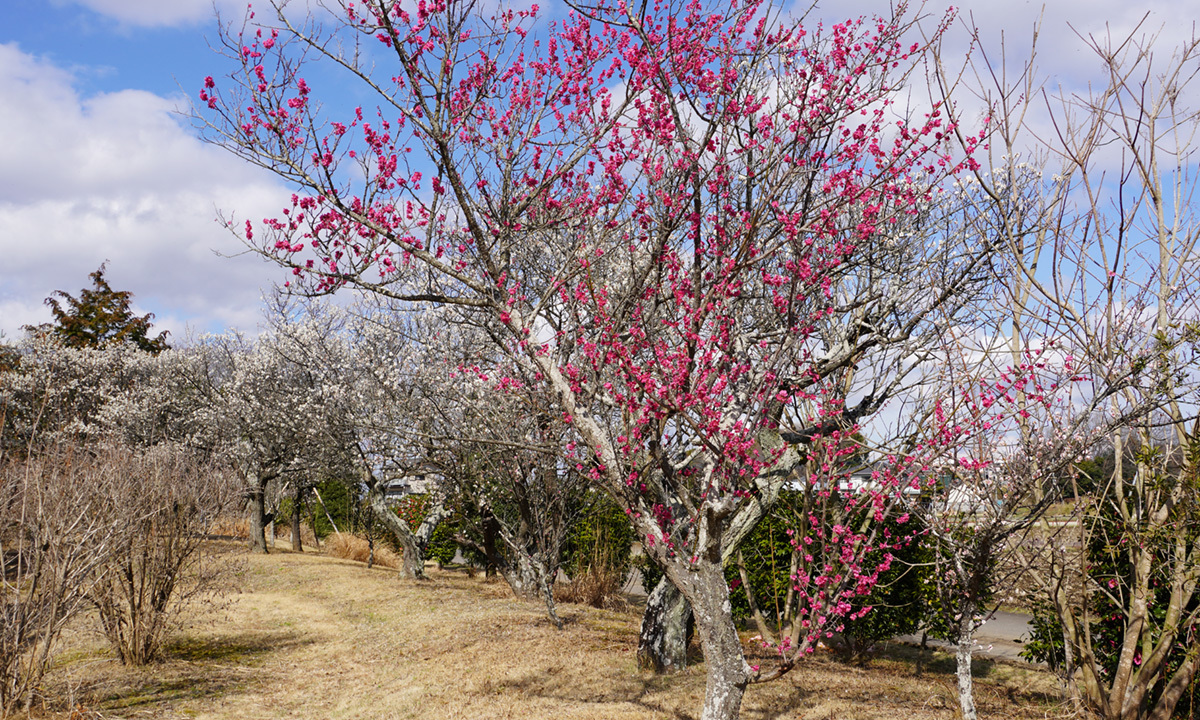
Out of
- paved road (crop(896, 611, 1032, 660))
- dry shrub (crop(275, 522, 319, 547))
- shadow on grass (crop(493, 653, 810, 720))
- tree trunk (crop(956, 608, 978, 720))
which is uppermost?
tree trunk (crop(956, 608, 978, 720))

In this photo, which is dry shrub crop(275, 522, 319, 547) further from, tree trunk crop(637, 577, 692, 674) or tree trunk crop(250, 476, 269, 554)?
tree trunk crop(637, 577, 692, 674)

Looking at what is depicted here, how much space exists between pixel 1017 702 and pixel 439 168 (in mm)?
7962

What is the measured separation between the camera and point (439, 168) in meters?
6.12

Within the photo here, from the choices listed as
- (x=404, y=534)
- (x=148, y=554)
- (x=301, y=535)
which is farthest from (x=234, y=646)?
(x=301, y=535)

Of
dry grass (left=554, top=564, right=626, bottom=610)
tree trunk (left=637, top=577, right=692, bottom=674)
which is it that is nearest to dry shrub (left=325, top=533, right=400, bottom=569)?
dry grass (left=554, top=564, right=626, bottom=610)

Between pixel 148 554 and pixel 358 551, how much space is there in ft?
38.5

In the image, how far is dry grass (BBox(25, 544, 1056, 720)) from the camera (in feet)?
22.1

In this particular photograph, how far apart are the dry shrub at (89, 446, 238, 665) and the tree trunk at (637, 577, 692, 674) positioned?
16.7 feet

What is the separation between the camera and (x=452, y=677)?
780 centimetres

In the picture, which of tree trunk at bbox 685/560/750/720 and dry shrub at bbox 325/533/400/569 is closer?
tree trunk at bbox 685/560/750/720

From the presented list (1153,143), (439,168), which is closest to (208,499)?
(439,168)

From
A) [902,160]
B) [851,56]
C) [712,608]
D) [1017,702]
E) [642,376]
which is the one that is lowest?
[1017,702]

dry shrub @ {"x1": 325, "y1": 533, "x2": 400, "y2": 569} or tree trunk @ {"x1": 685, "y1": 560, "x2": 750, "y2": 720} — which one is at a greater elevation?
tree trunk @ {"x1": 685, "y1": 560, "x2": 750, "y2": 720}

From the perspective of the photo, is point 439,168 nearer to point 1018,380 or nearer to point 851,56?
point 851,56
